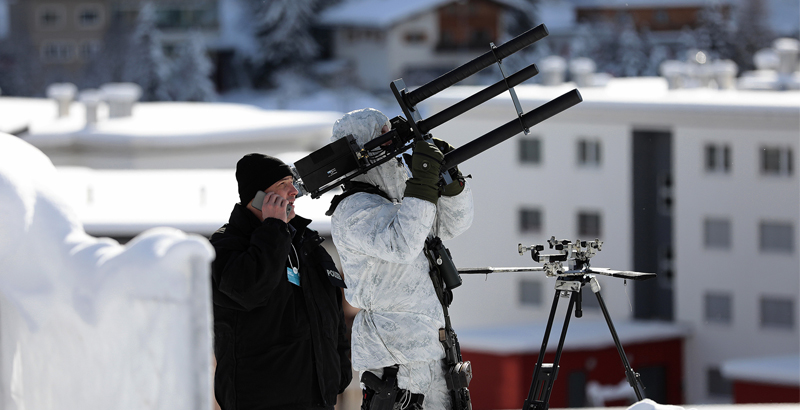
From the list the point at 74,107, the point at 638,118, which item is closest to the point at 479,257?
the point at 638,118

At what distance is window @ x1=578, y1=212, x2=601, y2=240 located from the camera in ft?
73.3

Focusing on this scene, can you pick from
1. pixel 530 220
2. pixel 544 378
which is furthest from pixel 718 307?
pixel 544 378

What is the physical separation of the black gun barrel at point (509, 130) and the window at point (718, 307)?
1888 centimetres

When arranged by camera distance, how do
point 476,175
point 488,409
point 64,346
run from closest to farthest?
point 64,346 → point 488,409 → point 476,175

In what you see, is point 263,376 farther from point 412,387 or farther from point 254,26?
point 254,26

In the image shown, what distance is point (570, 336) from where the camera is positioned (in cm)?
1858

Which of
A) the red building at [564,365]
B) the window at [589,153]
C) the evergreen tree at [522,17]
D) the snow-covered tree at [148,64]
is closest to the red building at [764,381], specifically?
the red building at [564,365]

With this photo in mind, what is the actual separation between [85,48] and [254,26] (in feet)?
25.1

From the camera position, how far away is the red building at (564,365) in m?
17.7

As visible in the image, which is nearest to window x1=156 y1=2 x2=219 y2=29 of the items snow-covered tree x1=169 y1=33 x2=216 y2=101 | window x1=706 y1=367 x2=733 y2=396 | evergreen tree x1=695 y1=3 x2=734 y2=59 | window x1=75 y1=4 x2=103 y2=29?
window x1=75 y1=4 x2=103 y2=29

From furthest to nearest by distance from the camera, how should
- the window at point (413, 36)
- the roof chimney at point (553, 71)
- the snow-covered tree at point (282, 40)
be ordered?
the window at point (413, 36)
the snow-covered tree at point (282, 40)
the roof chimney at point (553, 71)

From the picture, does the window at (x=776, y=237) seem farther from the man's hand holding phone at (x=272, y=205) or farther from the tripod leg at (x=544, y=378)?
the man's hand holding phone at (x=272, y=205)

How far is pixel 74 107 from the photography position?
837 inches

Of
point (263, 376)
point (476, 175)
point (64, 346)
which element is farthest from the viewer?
point (476, 175)
